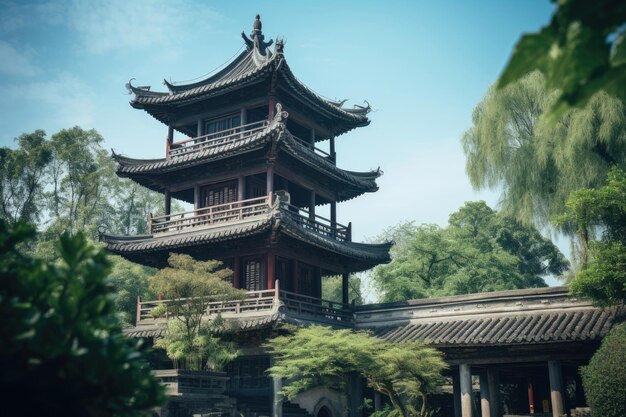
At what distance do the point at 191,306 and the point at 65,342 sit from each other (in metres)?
12.6

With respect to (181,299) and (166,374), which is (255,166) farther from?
(166,374)

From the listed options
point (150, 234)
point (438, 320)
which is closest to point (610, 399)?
point (438, 320)

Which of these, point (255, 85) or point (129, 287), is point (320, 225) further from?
point (129, 287)

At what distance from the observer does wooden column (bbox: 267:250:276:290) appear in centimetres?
1775

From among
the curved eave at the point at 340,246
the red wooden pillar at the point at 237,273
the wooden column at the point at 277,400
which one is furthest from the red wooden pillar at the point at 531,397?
the red wooden pillar at the point at 237,273

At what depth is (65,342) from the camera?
3.22 m

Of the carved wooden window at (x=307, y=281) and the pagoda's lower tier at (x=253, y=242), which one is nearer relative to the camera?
the pagoda's lower tier at (x=253, y=242)

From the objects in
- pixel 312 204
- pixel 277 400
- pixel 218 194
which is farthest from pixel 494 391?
pixel 218 194

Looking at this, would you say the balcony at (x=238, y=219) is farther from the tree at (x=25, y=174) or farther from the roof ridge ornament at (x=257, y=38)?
the tree at (x=25, y=174)

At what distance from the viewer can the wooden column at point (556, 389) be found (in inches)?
559

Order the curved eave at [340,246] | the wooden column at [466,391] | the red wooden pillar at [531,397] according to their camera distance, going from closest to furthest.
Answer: the wooden column at [466,391] → the curved eave at [340,246] → the red wooden pillar at [531,397]

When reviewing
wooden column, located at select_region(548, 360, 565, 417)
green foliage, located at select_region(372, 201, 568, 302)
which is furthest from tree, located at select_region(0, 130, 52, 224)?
wooden column, located at select_region(548, 360, 565, 417)

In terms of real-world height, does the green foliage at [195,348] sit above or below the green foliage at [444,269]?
below

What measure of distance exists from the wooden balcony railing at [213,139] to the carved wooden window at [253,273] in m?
3.94
